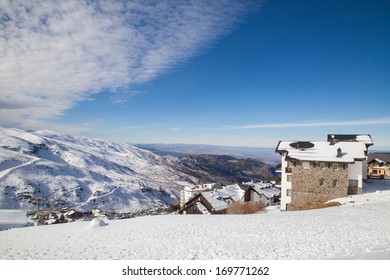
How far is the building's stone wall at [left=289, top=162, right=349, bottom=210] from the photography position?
25.8m

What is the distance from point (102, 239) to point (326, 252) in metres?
10.2

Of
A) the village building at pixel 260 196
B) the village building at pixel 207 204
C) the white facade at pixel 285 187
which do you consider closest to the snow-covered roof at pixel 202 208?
the village building at pixel 207 204

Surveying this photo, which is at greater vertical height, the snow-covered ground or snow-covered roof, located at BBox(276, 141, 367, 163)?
snow-covered roof, located at BBox(276, 141, 367, 163)

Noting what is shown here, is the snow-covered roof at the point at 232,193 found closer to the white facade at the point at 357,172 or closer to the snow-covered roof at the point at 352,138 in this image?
the snow-covered roof at the point at 352,138

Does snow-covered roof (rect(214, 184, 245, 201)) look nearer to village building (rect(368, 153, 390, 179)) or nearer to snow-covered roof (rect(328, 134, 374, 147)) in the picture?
snow-covered roof (rect(328, 134, 374, 147))

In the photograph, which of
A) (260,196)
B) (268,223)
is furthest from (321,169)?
(260,196)

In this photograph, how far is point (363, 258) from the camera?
28.8 ft

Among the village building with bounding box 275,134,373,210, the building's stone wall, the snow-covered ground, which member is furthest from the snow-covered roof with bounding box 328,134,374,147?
the snow-covered ground

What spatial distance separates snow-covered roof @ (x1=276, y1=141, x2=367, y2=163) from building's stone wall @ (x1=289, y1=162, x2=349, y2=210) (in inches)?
29.8

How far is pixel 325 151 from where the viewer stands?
89.8 feet

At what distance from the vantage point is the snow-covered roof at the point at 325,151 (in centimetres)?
2581

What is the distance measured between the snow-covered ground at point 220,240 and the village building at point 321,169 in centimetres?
973

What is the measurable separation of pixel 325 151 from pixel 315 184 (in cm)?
378

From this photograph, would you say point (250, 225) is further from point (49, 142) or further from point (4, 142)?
point (49, 142)
